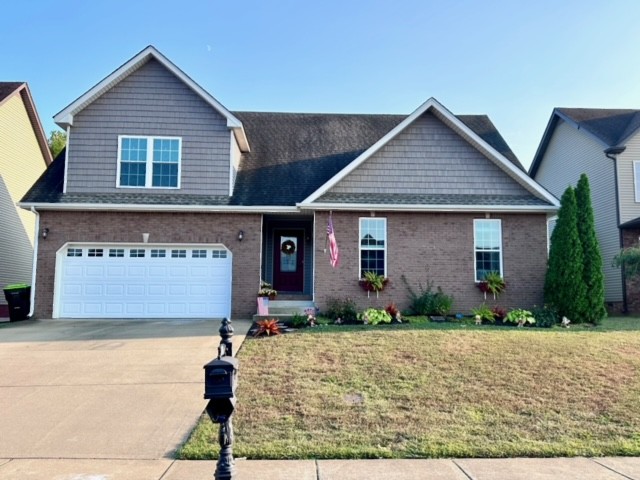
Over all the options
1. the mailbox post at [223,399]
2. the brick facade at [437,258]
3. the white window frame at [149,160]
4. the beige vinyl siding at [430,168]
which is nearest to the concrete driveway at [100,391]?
the mailbox post at [223,399]

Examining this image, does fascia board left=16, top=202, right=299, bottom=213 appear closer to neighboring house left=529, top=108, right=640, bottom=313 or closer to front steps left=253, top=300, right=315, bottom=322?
front steps left=253, top=300, right=315, bottom=322

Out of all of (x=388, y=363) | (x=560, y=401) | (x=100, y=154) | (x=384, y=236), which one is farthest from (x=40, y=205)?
(x=560, y=401)

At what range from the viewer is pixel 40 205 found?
13.3 meters

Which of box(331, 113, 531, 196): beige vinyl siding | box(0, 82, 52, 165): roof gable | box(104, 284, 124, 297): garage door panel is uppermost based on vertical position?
box(0, 82, 52, 165): roof gable

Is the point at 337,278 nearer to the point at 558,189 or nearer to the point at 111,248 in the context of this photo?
the point at 111,248

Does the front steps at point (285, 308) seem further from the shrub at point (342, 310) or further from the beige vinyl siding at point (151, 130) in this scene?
the beige vinyl siding at point (151, 130)

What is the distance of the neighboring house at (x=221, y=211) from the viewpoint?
44.2 ft

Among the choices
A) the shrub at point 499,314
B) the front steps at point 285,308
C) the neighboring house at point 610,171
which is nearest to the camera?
the front steps at point 285,308

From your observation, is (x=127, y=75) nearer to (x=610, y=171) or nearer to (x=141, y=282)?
(x=141, y=282)

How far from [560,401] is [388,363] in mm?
2612

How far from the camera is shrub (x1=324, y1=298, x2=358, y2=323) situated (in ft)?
40.9

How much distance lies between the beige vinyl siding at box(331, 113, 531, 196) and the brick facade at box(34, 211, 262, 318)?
3.81 meters

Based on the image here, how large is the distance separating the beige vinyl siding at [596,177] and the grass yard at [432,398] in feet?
27.0

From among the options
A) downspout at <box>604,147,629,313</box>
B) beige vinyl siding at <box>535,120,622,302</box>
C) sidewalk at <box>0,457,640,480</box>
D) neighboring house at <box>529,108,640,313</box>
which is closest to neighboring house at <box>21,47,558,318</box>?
downspout at <box>604,147,629,313</box>
